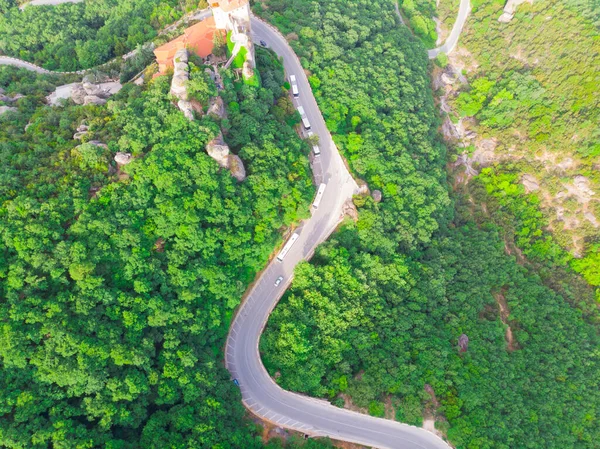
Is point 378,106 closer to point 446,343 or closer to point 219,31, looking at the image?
point 219,31

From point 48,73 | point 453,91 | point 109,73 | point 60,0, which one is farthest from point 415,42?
point 60,0

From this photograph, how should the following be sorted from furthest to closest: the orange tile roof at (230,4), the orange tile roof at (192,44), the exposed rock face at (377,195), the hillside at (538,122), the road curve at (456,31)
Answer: the road curve at (456,31)
the hillside at (538,122)
the exposed rock face at (377,195)
the orange tile roof at (192,44)
the orange tile roof at (230,4)

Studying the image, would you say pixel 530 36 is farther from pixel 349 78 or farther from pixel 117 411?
pixel 117 411

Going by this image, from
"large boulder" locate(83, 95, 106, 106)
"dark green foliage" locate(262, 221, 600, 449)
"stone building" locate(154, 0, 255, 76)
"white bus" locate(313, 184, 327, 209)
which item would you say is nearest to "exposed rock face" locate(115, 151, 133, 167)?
"stone building" locate(154, 0, 255, 76)

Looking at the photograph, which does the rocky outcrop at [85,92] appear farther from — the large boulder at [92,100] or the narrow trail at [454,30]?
the narrow trail at [454,30]

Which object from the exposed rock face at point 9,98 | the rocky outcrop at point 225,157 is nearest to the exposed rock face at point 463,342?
the rocky outcrop at point 225,157

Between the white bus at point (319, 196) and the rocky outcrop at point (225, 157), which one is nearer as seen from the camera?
the rocky outcrop at point (225, 157)

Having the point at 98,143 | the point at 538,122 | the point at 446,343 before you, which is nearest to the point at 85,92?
the point at 98,143
